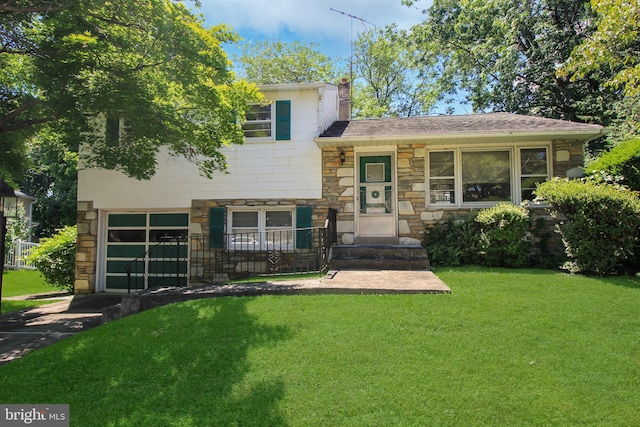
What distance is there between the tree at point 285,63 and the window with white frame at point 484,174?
56.8 feet

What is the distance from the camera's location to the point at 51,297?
34.3ft

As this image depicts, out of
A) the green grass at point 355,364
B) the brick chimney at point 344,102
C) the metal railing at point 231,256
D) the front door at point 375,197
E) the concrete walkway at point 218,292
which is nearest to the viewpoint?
the green grass at point 355,364

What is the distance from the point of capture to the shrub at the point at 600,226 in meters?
6.58

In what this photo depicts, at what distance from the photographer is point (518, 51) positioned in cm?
1636

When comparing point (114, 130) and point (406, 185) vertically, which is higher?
point (114, 130)

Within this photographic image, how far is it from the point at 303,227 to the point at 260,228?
1190 millimetres

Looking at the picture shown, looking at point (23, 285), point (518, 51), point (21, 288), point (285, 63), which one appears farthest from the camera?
point (285, 63)

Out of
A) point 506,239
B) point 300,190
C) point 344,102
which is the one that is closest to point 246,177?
point 300,190

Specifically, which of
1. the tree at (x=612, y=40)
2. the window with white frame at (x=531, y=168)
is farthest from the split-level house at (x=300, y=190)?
the tree at (x=612, y=40)

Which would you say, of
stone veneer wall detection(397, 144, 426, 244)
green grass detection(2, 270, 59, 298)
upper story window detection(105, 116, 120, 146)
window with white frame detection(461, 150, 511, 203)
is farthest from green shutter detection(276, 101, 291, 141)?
green grass detection(2, 270, 59, 298)

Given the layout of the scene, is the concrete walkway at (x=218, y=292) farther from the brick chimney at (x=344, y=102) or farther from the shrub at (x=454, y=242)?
the brick chimney at (x=344, y=102)

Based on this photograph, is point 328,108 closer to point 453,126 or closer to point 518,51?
point 453,126

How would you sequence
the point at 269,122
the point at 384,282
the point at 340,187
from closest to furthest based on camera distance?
the point at 384,282 → the point at 340,187 → the point at 269,122

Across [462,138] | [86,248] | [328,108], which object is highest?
[328,108]
